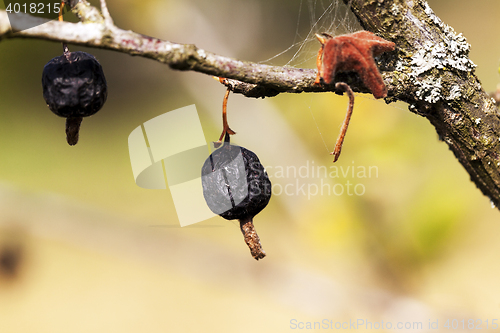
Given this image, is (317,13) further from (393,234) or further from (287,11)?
(393,234)

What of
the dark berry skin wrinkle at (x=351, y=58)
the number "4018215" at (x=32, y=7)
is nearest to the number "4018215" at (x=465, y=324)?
the dark berry skin wrinkle at (x=351, y=58)

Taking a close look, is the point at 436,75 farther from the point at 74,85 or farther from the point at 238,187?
the point at 74,85

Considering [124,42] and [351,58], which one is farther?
[351,58]

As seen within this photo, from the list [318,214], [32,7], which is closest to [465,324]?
[318,214]

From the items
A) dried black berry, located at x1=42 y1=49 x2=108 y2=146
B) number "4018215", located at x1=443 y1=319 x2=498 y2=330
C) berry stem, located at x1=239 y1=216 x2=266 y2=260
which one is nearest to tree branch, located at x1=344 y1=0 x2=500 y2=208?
berry stem, located at x1=239 y1=216 x2=266 y2=260

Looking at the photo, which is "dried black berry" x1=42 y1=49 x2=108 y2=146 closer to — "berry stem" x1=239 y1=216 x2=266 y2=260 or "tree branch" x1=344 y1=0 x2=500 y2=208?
"berry stem" x1=239 y1=216 x2=266 y2=260

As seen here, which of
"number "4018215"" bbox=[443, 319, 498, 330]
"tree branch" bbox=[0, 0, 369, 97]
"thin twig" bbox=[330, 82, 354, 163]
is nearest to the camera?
"tree branch" bbox=[0, 0, 369, 97]
